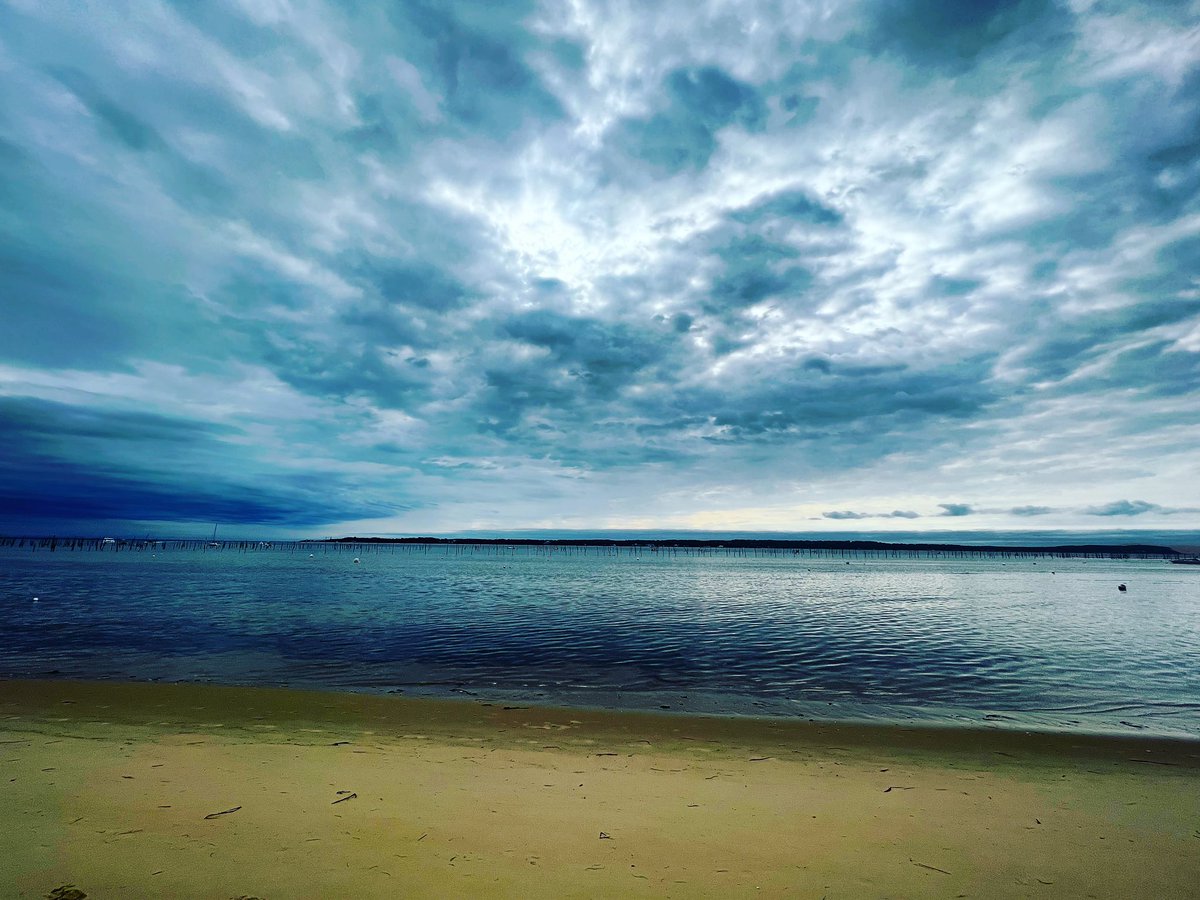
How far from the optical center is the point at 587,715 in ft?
41.1

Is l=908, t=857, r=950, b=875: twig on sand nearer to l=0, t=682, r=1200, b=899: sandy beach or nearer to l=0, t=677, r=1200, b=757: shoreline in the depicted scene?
l=0, t=682, r=1200, b=899: sandy beach

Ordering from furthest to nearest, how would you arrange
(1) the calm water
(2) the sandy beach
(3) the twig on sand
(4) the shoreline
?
(1) the calm water
(4) the shoreline
(3) the twig on sand
(2) the sandy beach

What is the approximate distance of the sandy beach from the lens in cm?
475

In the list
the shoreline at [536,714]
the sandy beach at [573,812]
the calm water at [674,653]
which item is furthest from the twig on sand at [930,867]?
the calm water at [674,653]

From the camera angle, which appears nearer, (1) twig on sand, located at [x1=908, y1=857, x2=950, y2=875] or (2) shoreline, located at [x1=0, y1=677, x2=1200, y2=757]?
(1) twig on sand, located at [x1=908, y1=857, x2=950, y2=875]

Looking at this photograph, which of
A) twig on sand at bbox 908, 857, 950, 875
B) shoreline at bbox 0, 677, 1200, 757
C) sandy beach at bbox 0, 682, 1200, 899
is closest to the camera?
sandy beach at bbox 0, 682, 1200, 899

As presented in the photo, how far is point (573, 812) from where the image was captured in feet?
20.7

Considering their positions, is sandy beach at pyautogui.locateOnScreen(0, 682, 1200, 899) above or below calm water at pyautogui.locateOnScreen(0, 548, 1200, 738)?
above

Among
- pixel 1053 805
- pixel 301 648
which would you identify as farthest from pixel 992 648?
pixel 301 648

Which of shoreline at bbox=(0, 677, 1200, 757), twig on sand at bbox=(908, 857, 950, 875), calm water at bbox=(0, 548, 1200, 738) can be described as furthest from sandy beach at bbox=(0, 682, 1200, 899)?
calm water at bbox=(0, 548, 1200, 738)

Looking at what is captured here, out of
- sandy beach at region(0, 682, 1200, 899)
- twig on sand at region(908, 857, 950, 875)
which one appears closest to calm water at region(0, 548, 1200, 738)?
sandy beach at region(0, 682, 1200, 899)

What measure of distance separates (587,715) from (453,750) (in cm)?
403

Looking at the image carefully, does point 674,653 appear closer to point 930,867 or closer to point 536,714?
point 536,714

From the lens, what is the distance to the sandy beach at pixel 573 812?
15.6 ft
